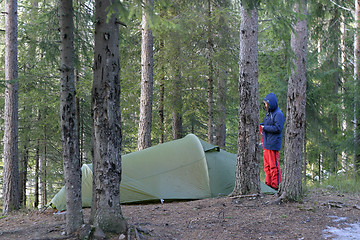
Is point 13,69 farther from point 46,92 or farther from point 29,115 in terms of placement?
point 29,115

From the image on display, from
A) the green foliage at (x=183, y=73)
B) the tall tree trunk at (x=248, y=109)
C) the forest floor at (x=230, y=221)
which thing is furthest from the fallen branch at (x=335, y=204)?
the green foliage at (x=183, y=73)

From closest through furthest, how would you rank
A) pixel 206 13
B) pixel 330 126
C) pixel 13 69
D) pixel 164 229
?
pixel 164 229 → pixel 13 69 → pixel 206 13 → pixel 330 126

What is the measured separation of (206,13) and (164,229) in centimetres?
852

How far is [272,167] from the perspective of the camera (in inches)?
290

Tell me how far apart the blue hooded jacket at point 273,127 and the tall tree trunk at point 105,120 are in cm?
413

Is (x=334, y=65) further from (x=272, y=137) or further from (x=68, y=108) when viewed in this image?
(x=68, y=108)

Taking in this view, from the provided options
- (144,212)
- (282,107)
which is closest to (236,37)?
(282,107)

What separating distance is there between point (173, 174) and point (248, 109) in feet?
7.16

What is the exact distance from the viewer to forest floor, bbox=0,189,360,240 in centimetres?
455

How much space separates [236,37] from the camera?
37.9ft

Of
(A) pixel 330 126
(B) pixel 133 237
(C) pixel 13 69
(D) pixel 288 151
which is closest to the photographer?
(B) pixel 133 237

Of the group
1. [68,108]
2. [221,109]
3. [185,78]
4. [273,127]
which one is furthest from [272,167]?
[185,78]

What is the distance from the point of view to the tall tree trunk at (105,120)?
4.09m

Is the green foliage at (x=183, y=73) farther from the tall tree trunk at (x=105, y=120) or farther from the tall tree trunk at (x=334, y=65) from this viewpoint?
the tall tree trunk at (x=105, y=120)
